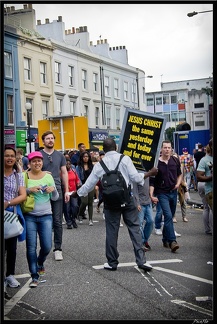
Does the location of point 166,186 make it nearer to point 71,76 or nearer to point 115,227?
point 115,227

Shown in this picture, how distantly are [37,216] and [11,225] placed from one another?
0.95m

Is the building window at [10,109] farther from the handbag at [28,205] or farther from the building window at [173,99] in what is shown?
the building window at [173,99]

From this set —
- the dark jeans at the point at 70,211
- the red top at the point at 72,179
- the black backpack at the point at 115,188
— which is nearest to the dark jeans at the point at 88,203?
the dark jeans at the point at 70,211

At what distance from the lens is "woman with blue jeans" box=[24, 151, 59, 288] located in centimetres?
661

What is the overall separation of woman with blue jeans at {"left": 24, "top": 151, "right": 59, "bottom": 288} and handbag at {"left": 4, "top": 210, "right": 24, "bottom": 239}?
2.43ft

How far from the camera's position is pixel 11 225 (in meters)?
5.79

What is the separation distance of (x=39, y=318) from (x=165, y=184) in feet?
13.2

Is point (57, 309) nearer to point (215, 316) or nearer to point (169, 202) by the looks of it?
point (215, 316)

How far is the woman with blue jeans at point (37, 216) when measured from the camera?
661 cm

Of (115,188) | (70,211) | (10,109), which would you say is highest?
(10,109)

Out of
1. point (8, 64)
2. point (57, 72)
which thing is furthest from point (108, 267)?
point (8, 64)

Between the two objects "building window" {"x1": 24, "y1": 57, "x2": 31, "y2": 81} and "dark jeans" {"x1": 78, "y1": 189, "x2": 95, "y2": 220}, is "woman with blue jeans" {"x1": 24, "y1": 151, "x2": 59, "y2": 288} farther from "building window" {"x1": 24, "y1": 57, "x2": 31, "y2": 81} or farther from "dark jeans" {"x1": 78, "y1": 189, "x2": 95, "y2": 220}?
"dark jeans" {"x1": 78, "y1": 189, "x2": 95, "y2": 220}

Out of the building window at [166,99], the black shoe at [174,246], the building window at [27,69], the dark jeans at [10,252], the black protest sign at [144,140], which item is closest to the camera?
the building window at [27,69]

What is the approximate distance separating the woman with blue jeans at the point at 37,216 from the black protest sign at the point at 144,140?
1.15 metres
